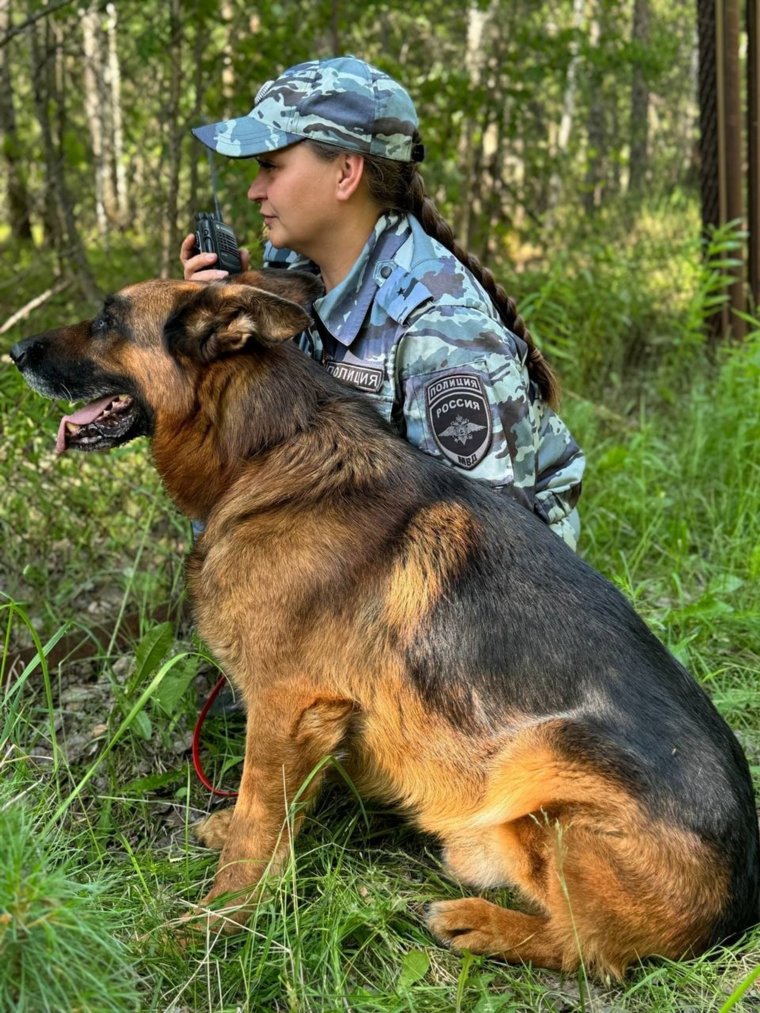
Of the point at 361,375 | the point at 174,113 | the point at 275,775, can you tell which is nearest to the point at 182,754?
the point at 275,775

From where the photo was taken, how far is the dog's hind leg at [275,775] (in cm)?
266

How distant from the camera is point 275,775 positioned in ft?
8.80

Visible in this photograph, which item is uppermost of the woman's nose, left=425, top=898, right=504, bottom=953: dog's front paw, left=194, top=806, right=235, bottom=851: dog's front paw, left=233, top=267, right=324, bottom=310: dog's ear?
the woman's nose

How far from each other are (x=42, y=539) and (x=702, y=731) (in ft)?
9.74

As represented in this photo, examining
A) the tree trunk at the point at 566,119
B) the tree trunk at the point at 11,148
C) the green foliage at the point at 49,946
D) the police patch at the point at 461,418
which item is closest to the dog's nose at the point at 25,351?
the police patch at the point at 461,418

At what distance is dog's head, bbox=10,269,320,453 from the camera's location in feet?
9.14

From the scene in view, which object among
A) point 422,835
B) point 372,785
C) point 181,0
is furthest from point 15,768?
point 181,0

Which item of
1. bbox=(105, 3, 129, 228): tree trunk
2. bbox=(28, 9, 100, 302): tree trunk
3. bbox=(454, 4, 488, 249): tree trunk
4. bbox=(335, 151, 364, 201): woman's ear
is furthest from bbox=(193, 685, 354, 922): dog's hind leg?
bbox=(454, 4, 488, 249): tree trunk

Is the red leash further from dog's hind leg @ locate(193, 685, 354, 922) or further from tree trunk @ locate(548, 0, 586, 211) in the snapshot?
tree trunk @ locate(548, 0, 586, 211)

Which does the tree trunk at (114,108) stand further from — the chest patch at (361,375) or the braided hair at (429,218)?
the chest patch at (361,375)

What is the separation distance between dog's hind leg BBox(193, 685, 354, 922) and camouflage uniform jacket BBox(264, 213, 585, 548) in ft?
Answer: 3.27

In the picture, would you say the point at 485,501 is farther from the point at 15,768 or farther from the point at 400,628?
the point at 15,768

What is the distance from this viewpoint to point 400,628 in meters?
2.65

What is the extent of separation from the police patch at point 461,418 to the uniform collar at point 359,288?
39 cm
